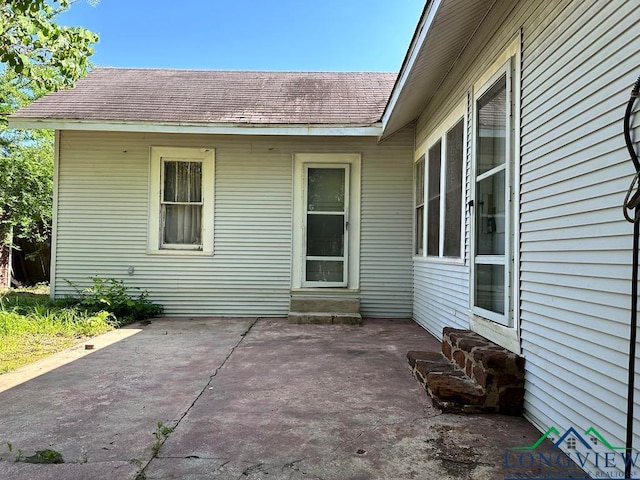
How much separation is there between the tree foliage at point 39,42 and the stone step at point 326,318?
4237mm

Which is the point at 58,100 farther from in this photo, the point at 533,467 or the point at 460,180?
the point at 533,467

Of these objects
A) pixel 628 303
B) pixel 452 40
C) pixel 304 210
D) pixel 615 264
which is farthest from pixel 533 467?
pixel 304 210

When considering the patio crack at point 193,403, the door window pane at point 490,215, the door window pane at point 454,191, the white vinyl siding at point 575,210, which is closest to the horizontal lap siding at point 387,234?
the door window pane at point 454,191

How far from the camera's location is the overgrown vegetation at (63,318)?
14.1ft

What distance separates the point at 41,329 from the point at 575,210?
563 cm

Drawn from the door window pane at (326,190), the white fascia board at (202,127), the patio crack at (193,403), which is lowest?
the patio crack at (193,403)

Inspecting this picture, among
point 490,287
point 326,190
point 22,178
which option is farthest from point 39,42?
point 22,178

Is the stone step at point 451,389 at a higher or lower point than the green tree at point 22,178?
lower

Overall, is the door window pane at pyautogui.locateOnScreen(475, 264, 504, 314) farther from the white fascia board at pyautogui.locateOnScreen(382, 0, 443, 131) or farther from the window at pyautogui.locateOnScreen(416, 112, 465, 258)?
the white fascia board at pyautogui.locateOnScreen(382, 0, 443, 131)

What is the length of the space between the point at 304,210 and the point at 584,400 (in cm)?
482

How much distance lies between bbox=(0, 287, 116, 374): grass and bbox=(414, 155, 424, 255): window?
447 cm

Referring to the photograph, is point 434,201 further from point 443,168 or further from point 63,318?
point 63,318

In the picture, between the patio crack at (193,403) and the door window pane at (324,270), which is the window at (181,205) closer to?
the door window pane at (324,270)

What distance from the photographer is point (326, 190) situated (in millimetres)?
6480
